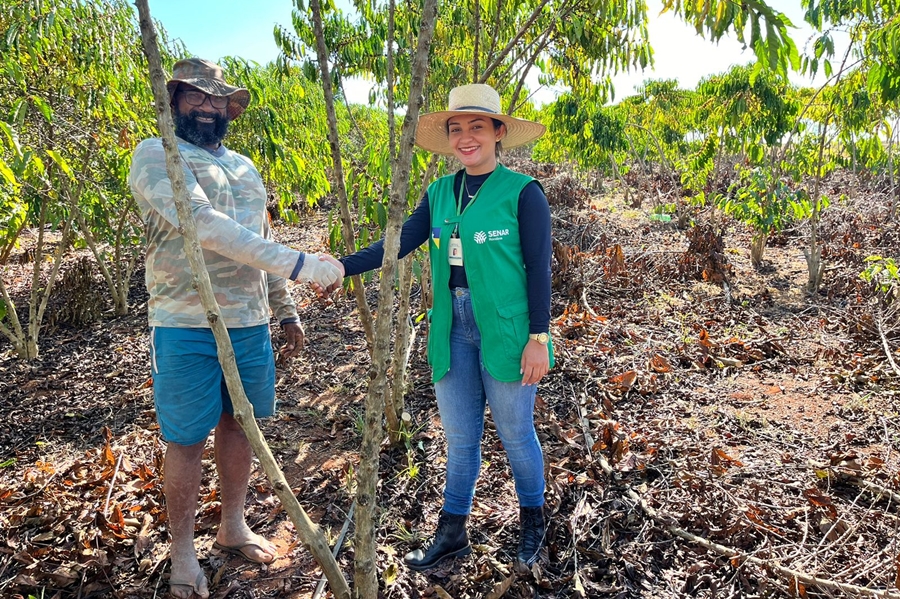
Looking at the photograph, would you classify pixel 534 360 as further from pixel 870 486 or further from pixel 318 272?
pixel 870 486

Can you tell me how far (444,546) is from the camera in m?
2.11

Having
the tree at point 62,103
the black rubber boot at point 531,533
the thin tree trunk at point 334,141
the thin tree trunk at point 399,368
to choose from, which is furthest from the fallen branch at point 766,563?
the tree at point 62,103

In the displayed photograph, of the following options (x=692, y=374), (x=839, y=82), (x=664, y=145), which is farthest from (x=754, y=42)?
(x=664, y=145)

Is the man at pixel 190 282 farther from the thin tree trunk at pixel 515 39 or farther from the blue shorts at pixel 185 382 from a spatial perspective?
the thin tree trunk at pixel 515 39

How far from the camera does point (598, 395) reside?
3486 millimetres

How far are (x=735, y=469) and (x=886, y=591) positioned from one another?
0.84 meters

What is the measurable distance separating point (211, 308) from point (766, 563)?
196cm

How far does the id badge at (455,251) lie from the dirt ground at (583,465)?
1.10 metres

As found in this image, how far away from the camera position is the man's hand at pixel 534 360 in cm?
184

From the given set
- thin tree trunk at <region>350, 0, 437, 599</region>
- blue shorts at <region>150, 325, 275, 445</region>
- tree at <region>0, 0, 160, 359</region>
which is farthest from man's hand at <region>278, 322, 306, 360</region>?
tree at <region>0, 0, 160, 359</region>

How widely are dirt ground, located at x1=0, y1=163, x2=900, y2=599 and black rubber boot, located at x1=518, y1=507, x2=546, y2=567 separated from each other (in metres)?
0.07

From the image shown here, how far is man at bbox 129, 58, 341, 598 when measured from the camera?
1.70 m

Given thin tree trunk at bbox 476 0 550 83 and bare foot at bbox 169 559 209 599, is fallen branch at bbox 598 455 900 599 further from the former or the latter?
thin tree trunk at bbox 476 0 550 83

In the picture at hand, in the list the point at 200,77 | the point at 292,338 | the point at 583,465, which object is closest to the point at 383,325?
the point at 292,338
